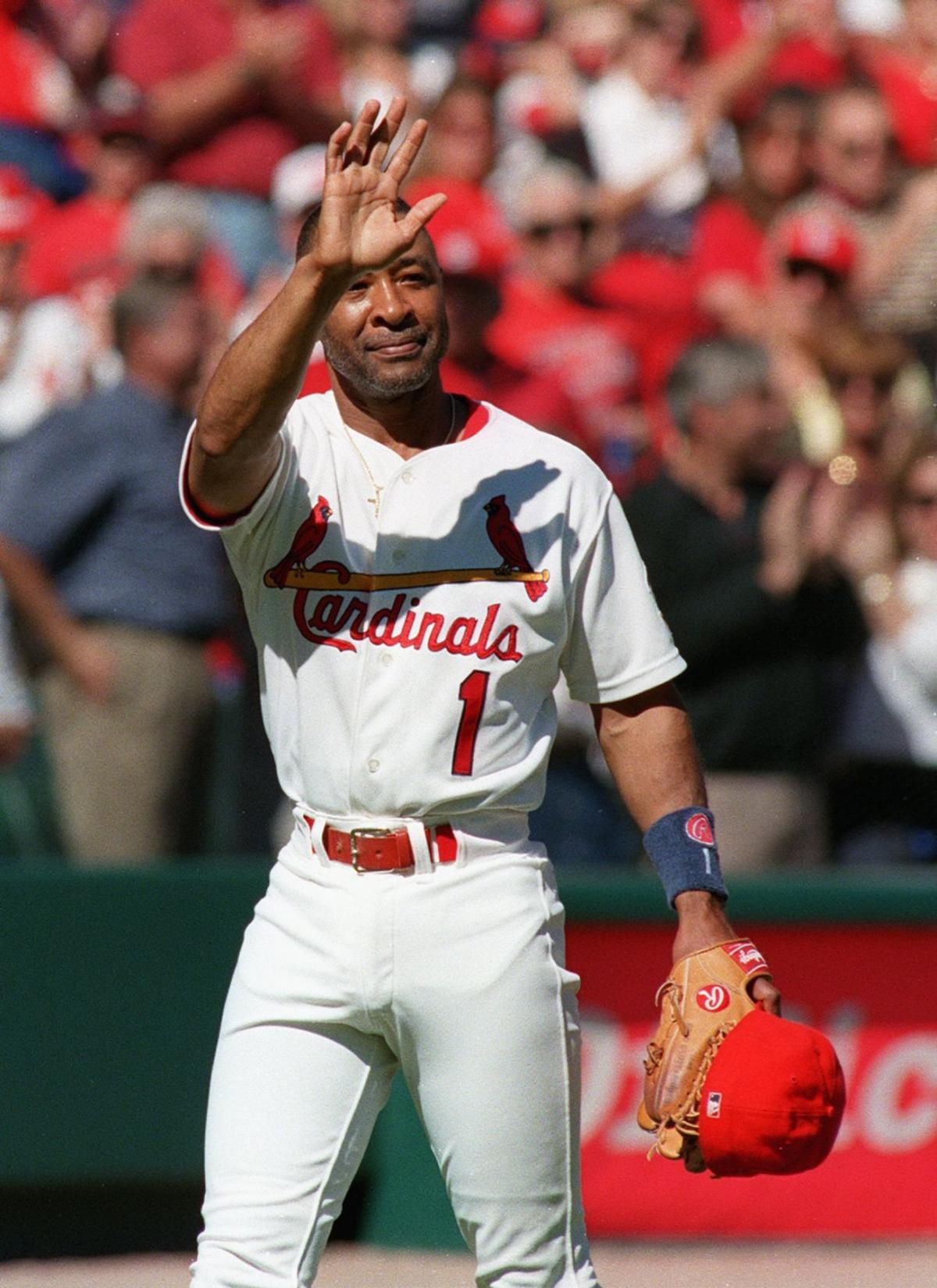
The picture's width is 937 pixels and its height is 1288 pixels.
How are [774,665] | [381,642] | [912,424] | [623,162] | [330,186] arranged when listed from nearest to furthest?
[330,186] < [381,642] < [774,665] < [912,424] < [623,162]

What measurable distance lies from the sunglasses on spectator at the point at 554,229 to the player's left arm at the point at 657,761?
4.07m

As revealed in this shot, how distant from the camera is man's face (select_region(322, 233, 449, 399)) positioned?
110 inches

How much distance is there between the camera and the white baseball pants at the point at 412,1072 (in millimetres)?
2682

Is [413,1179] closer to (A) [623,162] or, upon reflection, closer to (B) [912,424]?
(B) [912,424]

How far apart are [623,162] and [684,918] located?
5.18 m

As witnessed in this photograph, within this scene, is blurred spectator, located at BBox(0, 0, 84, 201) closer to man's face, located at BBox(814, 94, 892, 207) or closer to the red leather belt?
man's face, located at BBox(814, 94, 892, 207)

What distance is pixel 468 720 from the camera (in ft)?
9.02

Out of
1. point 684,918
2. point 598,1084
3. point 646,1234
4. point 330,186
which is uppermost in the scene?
point 330,186

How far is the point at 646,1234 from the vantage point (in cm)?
508

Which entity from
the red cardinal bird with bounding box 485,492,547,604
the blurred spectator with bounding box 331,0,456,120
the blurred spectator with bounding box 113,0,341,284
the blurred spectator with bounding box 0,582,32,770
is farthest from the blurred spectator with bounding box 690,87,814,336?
the red cardinal bird with bounding box 485,492,547,604

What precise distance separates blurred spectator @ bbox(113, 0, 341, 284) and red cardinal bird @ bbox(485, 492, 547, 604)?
3991 mm

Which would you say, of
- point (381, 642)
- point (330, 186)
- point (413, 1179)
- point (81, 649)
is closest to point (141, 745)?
point (81, 649)

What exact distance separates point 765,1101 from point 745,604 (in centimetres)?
278

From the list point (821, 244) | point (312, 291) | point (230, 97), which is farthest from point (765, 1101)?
point (230, 97)
